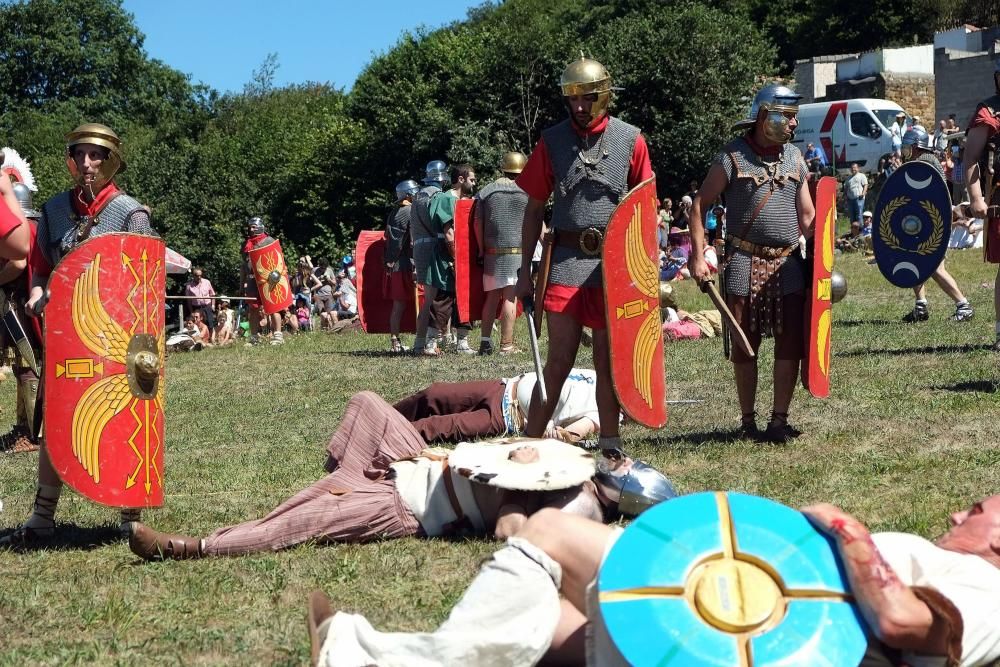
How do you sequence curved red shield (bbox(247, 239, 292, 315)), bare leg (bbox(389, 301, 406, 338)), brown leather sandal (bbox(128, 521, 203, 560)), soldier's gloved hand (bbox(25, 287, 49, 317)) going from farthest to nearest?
1. curved red shield (bbox(247, 239, 292, 315))
2. bare leg (bbox(389, 301, 406, 338))
3. soldier's gloved hand (bbox(25, 287, 49, 317))
4. brown leather sandal (bbox(128, 521, 203, 560))

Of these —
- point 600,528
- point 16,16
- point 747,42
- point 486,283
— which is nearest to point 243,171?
point 747,42

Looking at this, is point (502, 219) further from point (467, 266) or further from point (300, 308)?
point (300, 308)

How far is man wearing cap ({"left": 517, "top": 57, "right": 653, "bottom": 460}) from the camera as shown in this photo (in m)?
5.44

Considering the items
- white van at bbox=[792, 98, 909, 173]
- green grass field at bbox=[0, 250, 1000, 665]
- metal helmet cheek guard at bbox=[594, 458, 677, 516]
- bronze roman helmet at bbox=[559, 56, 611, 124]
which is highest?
white van at bbox=[792, 98, 909, 173]

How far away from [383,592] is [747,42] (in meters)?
31.2

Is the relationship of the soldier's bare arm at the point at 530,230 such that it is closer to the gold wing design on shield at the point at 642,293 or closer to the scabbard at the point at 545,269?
the scabbard at the point at 545,269

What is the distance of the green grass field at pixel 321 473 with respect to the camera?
3861 mm

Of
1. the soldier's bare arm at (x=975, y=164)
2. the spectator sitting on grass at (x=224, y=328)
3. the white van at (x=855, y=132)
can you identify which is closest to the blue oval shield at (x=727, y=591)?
the soldier's bare arm at (x=975, y=164)

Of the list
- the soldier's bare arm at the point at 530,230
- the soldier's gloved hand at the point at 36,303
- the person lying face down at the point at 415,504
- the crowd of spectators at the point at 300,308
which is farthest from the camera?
the crowd of spectators at the point at 300,308

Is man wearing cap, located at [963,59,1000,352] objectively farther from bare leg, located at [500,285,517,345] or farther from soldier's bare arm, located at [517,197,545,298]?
bare leg, located at [500,285,517,345]

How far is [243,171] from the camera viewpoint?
136 feet

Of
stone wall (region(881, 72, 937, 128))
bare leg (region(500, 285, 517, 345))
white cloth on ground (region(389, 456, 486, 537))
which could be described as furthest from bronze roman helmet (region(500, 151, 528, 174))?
stone wall (region(881, 72, 937, 128))

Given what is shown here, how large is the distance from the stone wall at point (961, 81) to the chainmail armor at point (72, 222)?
30.2 meters

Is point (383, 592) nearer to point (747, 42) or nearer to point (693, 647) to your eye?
point (693, 647)
